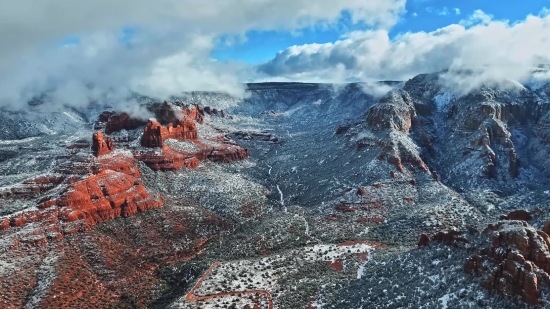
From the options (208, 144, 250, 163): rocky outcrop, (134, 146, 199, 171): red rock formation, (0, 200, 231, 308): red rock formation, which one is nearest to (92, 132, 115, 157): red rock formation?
(134, 146, 199, 171): red rock formation

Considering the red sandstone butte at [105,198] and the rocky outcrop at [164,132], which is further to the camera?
the rocky outcrop at [164,132]

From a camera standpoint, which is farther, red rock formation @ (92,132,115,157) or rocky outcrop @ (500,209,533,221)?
red rock formation @ (92,132,115,157)

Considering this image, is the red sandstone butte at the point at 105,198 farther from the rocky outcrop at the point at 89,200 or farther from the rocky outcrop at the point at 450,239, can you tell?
the rocky outcrop at the point at 450,239

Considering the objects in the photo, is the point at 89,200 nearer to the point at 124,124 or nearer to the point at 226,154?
the point at 124,124

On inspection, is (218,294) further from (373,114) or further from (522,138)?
(522,138)

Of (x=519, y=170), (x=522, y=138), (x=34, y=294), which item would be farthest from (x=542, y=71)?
(x=34, y=294)

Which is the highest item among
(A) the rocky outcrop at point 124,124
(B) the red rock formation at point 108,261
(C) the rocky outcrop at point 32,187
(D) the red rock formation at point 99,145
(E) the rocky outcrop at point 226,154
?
(A) the rocky outcrop at point 124,124

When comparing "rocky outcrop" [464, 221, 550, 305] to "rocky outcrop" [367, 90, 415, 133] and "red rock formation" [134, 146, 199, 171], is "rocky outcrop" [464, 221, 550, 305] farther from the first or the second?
"rocky outcrop" [367, 90, 415, 133]

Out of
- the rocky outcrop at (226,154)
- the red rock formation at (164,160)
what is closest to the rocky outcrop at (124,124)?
the red rock formation at (164,160)
